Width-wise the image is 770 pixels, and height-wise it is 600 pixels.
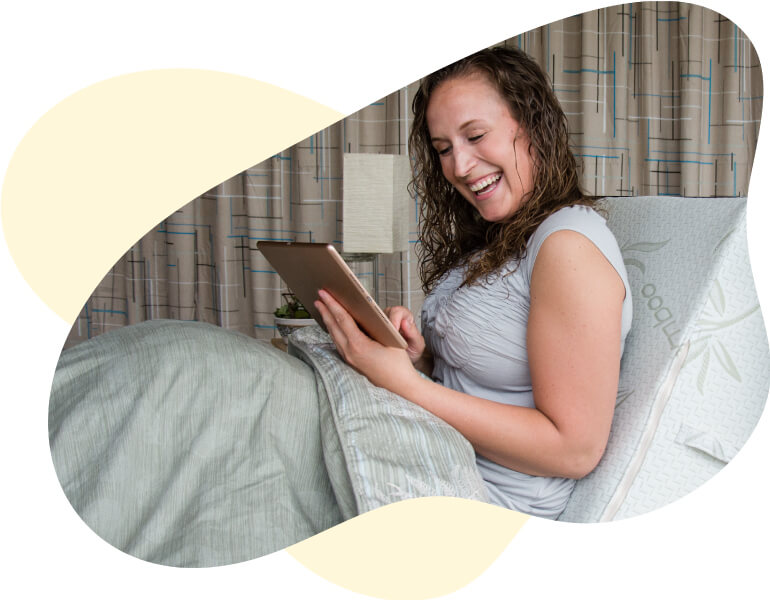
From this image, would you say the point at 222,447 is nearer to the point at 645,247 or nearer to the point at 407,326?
the point at 407,326

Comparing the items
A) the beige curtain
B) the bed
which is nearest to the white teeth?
the bed

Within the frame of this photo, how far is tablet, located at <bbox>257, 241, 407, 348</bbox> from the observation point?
0.73 metres

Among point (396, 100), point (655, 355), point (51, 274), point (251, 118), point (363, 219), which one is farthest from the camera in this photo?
point (396, 100)

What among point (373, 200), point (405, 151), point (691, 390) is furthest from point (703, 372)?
point (405, 151)

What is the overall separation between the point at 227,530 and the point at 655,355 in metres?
0.49

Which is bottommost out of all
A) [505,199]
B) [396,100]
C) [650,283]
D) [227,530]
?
[227,530]

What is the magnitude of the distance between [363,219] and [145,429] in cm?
122

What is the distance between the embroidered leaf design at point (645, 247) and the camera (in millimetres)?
866

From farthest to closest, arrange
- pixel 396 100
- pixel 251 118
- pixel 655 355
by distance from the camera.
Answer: pixel 396 100 < pixel 655 355 < pixel 251 118

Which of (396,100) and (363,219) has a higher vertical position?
(396,100)

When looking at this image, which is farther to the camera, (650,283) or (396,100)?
(396,100)

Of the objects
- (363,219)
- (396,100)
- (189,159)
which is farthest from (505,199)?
(396,100)

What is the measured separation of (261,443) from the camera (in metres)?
0.67

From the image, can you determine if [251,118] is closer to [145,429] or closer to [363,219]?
[145,429]
